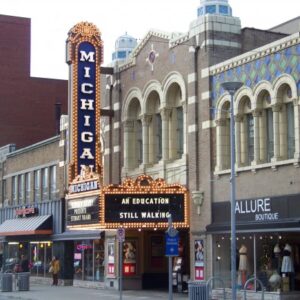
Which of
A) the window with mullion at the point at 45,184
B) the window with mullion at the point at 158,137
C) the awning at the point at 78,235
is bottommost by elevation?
the awning at the point at 78,235

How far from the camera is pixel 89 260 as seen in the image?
1522 inches

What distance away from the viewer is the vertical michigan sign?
34.4m

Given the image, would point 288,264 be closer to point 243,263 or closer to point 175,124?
point 243,263

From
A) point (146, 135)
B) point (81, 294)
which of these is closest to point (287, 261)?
point (146, 135)

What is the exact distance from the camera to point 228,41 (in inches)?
1181

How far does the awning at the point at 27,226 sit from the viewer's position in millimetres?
42094

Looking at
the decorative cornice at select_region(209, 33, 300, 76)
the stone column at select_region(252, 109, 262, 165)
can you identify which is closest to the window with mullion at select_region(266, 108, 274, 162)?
the stone column at select_region(252, 109, 262, 165)

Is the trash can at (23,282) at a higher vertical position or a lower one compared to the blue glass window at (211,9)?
lower

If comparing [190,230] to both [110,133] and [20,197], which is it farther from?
[20,197]

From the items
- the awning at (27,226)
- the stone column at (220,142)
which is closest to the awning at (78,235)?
the awning at (27,226)

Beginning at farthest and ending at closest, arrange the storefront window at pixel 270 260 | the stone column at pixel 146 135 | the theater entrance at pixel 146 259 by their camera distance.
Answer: the theater entrance at pixel 146 259
the stone column at pixel 146 135
the storefront window at pixel 270 260

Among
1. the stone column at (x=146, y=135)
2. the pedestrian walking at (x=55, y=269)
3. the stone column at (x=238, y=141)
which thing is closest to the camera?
the stone column at (x=238, y=141)

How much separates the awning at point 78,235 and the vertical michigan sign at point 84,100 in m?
4.07

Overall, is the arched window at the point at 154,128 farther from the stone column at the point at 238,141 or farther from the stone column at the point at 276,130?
the stone column at the point at 276,130
